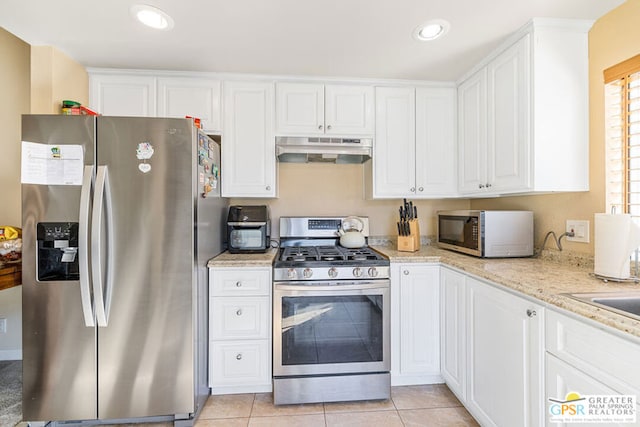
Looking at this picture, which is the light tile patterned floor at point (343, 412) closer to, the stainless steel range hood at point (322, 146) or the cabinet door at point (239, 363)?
the cabinet door at point (239, 363)

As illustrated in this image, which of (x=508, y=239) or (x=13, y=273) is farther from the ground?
(x=508, y=239)

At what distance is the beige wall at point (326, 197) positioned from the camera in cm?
255

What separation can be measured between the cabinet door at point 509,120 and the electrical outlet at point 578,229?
1.30 feet

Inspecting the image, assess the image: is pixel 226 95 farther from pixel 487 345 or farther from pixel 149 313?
pixel 487 345

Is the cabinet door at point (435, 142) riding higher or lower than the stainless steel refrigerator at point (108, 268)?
higher

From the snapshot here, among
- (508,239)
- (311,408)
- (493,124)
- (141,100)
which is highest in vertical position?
(141,100)

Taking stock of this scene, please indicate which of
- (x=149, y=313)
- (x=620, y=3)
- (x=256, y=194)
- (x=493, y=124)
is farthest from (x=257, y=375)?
(x=620, y=3)

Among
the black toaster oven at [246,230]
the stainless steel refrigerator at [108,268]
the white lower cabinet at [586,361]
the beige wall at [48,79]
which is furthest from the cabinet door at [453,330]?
the beige wall at [48,79]

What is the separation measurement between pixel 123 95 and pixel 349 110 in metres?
1.70

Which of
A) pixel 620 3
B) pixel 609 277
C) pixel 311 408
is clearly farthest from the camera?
pixel 311 408

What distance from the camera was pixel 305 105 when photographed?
2236mm

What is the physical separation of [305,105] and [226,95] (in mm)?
610

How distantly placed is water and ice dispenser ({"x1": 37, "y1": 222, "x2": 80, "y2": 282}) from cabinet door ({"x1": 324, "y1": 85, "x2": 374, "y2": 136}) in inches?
69.4

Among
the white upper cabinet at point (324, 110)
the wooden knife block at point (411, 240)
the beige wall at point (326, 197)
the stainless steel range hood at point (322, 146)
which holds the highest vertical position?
the white upper cabinet at point (324, 110)
